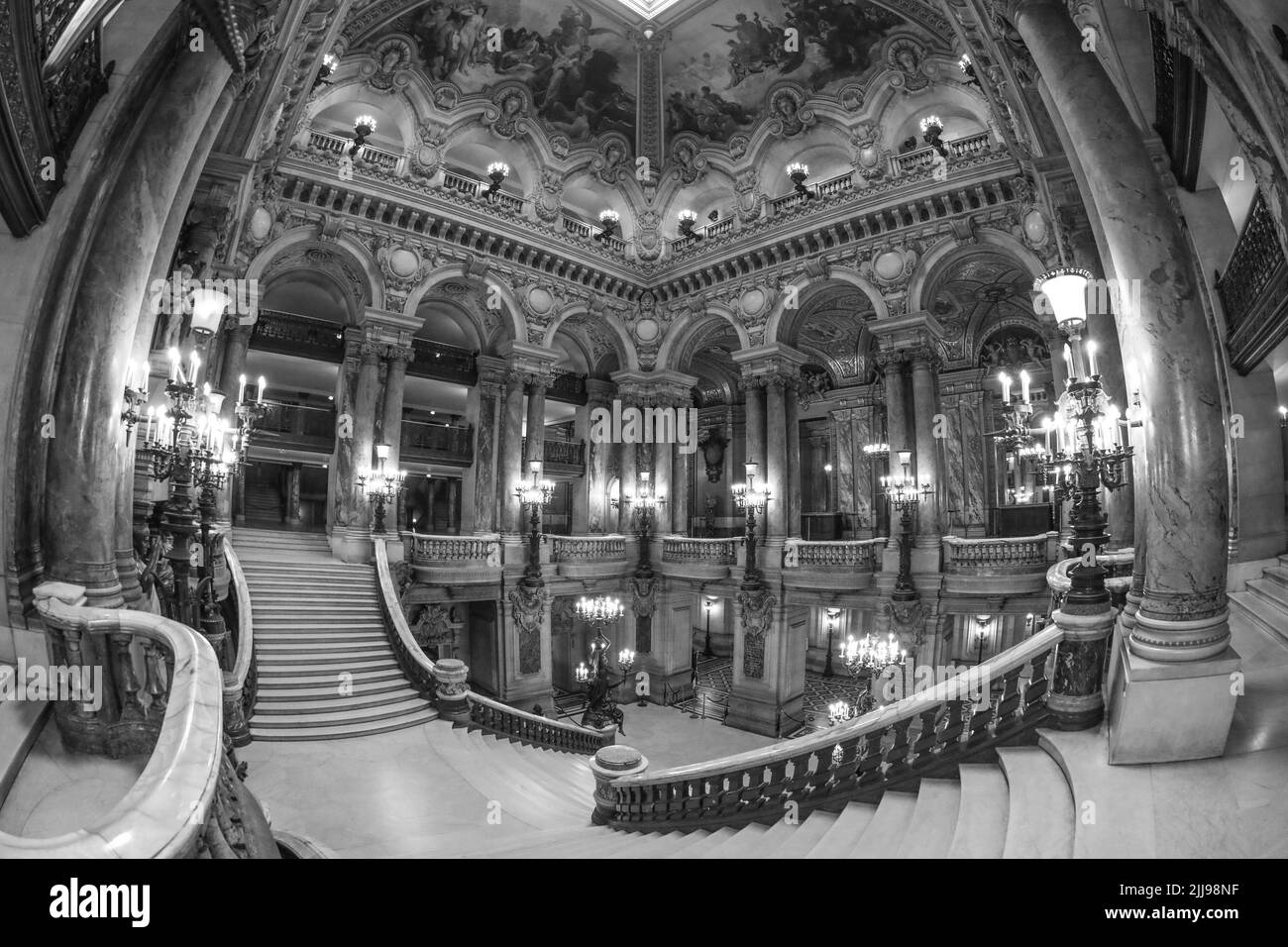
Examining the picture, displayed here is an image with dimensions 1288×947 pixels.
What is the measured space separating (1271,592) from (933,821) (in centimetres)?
456

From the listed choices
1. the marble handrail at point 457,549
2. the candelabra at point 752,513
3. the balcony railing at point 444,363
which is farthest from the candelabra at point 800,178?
the marble handrail at point 457,549

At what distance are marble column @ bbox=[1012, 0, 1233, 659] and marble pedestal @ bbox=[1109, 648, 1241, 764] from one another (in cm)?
10

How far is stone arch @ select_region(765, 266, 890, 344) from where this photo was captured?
15.4 m

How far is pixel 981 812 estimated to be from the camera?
145 inches

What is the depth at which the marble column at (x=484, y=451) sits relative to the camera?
55.0ft

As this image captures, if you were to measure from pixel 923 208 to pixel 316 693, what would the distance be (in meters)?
16.8

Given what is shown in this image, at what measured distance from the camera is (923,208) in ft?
47.7

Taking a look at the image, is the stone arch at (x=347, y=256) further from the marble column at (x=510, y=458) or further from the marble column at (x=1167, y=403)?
the marble column at (x=1167, y=403)

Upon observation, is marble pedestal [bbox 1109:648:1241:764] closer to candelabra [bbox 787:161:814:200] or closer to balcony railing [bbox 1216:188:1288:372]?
balcony railing [bbox 1216:188:1288:372]

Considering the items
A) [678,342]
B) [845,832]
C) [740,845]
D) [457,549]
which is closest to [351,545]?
[457,549]

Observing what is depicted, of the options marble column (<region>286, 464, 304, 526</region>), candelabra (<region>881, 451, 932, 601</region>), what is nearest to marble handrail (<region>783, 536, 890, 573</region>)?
candelabra (<region>881, 451, 932, 601</region>)

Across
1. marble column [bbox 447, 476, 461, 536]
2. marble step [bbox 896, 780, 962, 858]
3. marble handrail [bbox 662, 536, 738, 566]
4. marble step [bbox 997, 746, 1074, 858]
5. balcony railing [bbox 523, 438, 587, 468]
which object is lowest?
marble step [bbox 896, 780, 962, 858]

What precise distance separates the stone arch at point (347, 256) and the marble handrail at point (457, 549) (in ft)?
20.0
